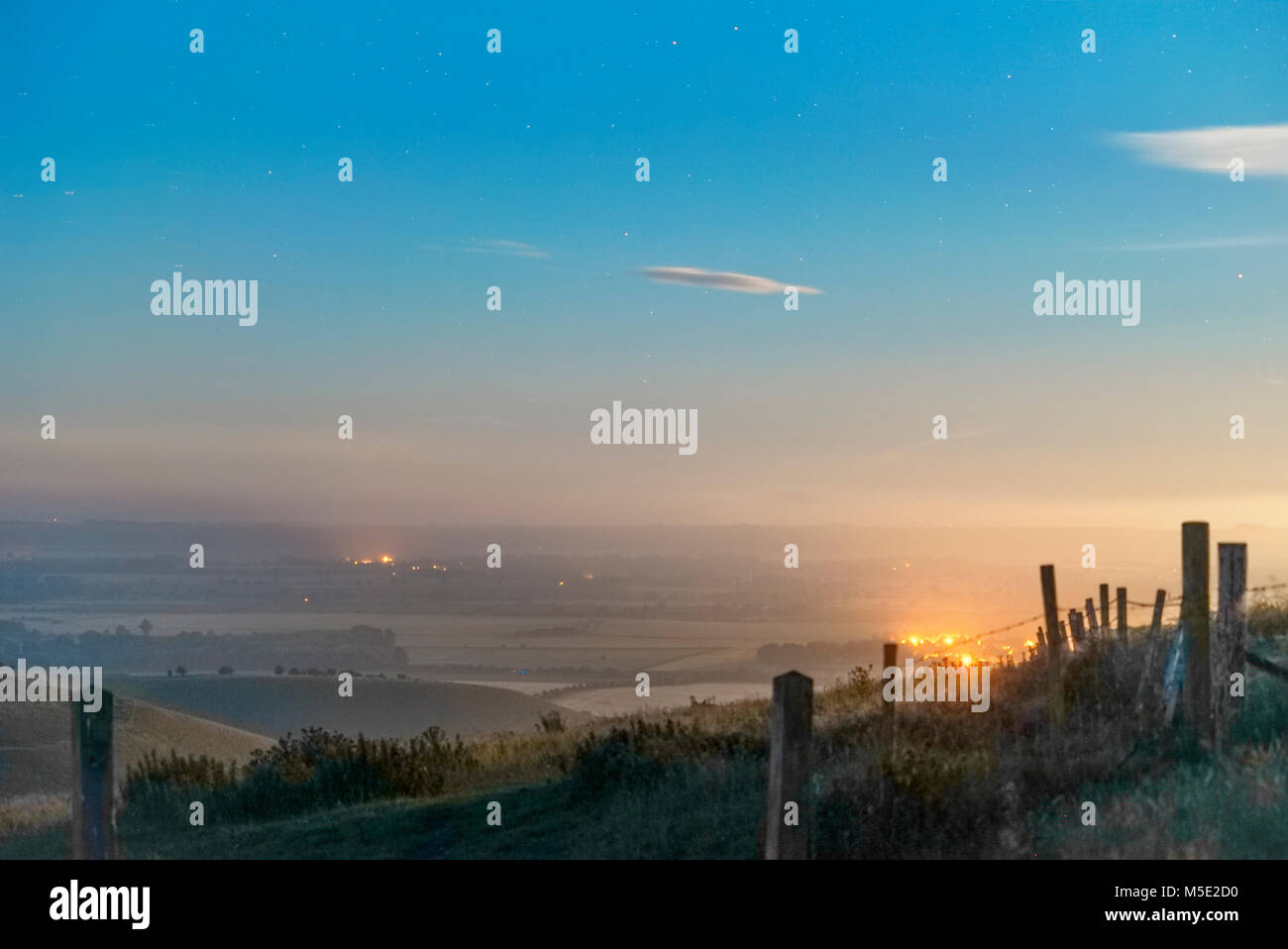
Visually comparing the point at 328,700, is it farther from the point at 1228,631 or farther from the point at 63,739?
the point at 1228,631

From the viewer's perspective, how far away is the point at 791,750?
8.66 m

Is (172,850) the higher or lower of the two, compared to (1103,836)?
lower

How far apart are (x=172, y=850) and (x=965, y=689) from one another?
32.1 ft

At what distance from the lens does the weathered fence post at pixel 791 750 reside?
28.4 feet

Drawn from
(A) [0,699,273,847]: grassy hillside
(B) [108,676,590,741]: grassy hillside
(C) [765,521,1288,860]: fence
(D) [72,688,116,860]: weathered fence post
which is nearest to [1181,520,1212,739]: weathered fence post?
(C) [765,521,1288,860]: fence

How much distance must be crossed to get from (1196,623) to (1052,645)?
252 cm

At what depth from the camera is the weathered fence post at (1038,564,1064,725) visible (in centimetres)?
1480

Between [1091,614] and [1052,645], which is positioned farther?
[1091,614]

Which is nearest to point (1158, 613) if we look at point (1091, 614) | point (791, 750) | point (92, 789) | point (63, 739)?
point (1091, 614)

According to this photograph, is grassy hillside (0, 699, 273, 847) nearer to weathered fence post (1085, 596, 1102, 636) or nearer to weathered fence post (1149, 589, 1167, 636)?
weathered fence post (1085, 596, 1102, 636)
